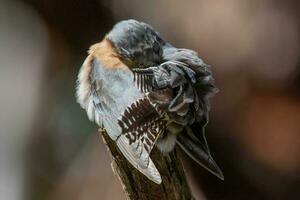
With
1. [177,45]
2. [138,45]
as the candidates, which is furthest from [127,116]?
[177,45]

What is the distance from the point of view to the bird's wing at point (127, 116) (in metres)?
1.22

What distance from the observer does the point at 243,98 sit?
75.3 inches

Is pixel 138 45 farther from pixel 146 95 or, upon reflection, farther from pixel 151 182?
pixel 151 182

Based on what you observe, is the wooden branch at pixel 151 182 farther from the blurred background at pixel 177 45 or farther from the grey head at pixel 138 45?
the blurred background at pixel 177 45

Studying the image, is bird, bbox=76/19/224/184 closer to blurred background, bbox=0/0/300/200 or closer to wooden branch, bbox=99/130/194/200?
wooden branch, bbox=99/130/194/200

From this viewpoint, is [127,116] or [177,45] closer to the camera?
[127,116]

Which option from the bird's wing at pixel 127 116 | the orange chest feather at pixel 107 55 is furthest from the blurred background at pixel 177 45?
the bird's wing at pixel 127 116

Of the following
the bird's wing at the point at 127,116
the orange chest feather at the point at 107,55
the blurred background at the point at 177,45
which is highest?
the orange chest feather at the point at 107,55

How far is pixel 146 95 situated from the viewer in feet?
4.12

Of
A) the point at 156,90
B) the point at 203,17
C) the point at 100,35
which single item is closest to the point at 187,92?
the point at 156,90

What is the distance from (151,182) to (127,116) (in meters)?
0.14

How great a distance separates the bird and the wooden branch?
0.02 m

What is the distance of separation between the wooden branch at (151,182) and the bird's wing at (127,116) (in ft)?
Answer: 0.13

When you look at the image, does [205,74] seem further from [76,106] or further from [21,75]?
[21,75]
